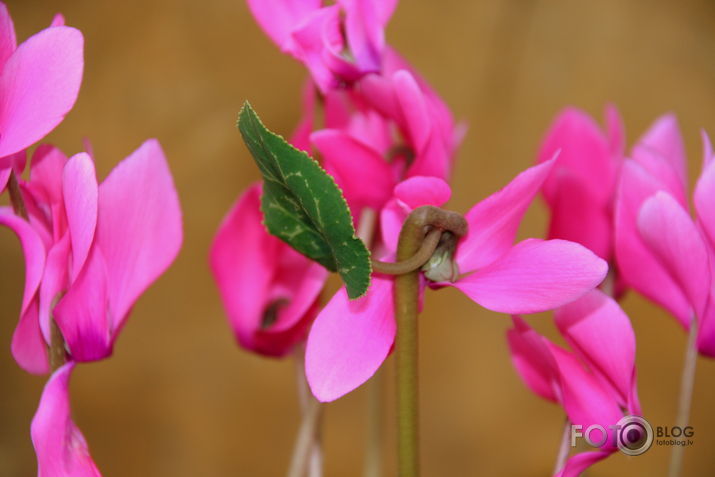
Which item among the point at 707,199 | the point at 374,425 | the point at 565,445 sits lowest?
the point at 374,425

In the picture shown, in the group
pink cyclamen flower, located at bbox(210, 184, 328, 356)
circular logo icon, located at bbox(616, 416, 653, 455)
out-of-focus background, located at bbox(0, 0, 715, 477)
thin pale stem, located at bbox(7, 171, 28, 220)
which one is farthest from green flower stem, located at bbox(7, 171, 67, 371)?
out-of-focus background, located at bbox(0, 0, 715, 477)

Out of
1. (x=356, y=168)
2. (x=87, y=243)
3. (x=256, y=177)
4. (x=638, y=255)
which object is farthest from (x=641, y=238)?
(x=256, y=177)

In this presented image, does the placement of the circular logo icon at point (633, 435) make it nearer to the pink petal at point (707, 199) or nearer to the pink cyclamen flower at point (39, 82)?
the pink petal at point (707, 199)

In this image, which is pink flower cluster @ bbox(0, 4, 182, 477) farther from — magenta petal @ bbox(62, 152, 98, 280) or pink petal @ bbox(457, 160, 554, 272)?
pink petal @ bbox(457, 160, 554, 272)

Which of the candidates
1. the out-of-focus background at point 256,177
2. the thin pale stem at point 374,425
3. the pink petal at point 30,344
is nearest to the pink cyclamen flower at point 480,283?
the pink petal at point 30,344

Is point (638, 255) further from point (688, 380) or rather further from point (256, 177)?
point (256, 177)
